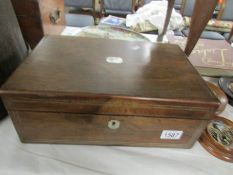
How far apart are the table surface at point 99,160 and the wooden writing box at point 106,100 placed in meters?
0.02

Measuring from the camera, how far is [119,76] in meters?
0.41

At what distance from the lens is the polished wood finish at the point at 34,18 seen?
2.00 feet

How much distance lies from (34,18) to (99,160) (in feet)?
1.65

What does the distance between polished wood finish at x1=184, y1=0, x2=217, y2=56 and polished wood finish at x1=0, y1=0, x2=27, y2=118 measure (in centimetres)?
48

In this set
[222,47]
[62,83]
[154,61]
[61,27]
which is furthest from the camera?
[61,27]

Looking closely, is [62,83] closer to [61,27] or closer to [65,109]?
[65,109]

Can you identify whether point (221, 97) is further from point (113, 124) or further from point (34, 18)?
point (34, 18)

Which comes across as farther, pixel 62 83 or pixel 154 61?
pixel 154 61

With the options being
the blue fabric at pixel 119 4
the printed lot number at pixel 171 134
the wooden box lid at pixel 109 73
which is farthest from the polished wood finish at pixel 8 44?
the blue fabric at pixel 119 4

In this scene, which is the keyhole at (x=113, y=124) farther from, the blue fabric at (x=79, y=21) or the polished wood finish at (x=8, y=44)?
the blue fabric at (x=79, y=21)

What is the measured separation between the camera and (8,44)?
1.51 ft

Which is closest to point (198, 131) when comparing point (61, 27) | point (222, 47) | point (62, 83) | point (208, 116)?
point (208, 116)

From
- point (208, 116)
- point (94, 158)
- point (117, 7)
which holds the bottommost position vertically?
point (117, 7)

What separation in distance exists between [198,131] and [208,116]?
0.05m
